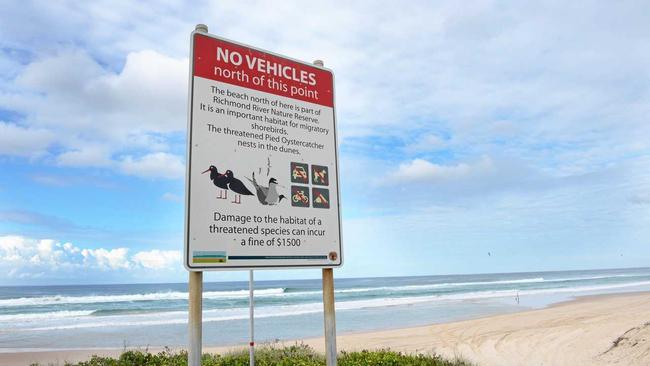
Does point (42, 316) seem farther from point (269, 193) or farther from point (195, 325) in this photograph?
point (269, 193)

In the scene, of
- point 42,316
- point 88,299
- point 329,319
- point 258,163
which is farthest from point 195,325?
point 88,299

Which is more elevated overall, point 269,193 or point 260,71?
point 260,71

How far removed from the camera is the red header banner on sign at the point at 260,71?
3611 millimetres

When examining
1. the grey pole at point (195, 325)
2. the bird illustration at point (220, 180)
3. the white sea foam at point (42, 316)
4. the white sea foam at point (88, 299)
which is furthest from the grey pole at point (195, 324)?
the white sea foam at point (88, 299)

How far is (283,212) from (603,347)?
27.5 feet

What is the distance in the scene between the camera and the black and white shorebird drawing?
11.8ft

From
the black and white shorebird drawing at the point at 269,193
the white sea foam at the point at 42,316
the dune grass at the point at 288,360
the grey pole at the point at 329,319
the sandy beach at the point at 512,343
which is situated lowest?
the white sea foam at the point at 42,316

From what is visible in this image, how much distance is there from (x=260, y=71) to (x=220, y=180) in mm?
1066

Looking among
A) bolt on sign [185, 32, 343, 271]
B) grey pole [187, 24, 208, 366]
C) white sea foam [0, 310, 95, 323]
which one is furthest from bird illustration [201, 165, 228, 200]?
white sea foam [0, 310, 95, 323]

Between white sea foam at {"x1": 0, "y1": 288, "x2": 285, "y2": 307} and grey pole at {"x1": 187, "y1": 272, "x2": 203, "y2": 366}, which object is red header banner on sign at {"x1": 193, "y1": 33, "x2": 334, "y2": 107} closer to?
grey pole at {"x1": 187, "y1": 272, "x2": 203, "y2": 366}

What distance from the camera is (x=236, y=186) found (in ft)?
11.5

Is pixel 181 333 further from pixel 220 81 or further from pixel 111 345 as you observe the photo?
pixel 220 81

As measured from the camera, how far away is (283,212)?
12.1 feet

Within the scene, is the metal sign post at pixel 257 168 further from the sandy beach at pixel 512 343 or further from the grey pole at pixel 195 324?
the sandy beach at pixel 512 343
